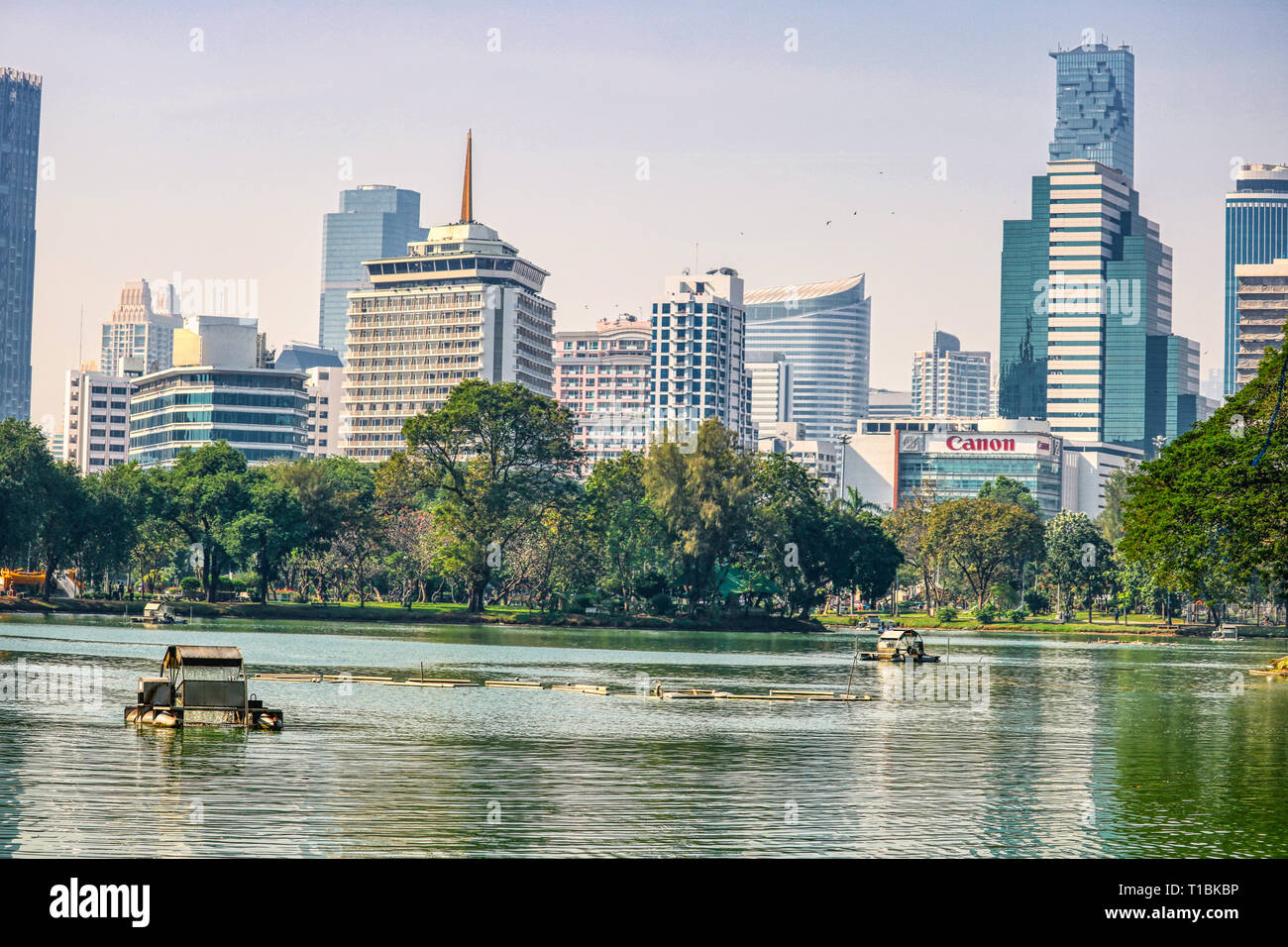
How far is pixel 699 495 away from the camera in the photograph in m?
156

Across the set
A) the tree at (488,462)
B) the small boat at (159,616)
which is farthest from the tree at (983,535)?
the small boat at (159,616)

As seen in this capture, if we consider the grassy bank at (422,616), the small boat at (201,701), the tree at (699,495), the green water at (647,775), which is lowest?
the grassy bank at (422,616)

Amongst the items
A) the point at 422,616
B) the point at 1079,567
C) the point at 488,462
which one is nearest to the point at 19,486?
the point at 422,616

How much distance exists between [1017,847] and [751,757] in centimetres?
1369

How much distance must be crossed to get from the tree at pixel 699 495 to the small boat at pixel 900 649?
5589 cm

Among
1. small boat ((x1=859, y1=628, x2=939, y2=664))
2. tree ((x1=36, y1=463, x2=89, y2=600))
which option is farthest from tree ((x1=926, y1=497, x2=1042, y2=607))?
tree ((x1=36, y1=463, x2=89, y2=600))

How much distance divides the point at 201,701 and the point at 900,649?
2176 inches

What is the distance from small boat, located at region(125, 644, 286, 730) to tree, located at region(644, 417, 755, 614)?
353 feet

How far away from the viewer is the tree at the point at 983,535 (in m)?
192

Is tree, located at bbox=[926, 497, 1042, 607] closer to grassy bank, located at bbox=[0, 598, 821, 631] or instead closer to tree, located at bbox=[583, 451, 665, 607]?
grassy bank, located at bbox=[0, 598, 821, 631]

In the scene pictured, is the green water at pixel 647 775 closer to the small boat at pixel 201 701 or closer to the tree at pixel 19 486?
the small boat at pixel 201 701

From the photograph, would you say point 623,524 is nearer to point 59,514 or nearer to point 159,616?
point 159,616

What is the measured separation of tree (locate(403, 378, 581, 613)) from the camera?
5940 inches
